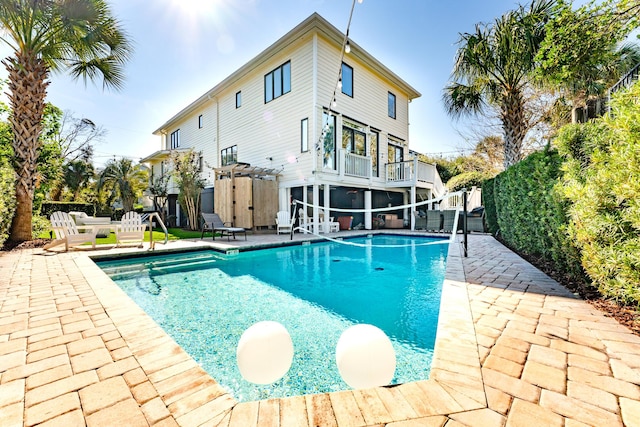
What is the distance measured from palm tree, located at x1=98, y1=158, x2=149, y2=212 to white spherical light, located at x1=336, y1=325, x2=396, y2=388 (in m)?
23.3

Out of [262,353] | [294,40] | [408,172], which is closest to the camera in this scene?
[262,353]

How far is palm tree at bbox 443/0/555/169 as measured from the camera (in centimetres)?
823

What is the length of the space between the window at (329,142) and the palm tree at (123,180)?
16469 mm

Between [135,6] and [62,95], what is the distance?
16028 millimetres

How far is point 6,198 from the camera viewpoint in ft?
23.5

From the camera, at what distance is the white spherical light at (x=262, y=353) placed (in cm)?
172

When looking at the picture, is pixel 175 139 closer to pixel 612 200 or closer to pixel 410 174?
pixel 410 174

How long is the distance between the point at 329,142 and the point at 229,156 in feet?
22.0

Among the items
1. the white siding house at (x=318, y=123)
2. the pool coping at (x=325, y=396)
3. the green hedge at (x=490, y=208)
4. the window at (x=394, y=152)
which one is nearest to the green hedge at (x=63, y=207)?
the white siding house at (x=318, y=123)

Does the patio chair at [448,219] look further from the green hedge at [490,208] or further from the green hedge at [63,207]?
the green hedge at [63,207]

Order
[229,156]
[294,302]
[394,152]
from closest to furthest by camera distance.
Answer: [294,302] < [229,156] < [394,152]

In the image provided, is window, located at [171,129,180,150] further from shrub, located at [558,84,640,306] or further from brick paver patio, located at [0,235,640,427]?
shrub, located at [558,84,640,306]

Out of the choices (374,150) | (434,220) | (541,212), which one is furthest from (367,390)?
(374,150)

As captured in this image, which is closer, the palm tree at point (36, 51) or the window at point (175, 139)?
the palm tree at point (36, 51)
